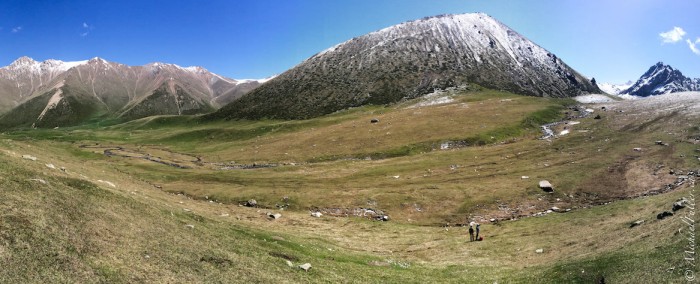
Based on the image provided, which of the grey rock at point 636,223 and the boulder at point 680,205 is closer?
the boulder at point 680,205

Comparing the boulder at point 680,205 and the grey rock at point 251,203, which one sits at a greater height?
the boulder at point 680,205

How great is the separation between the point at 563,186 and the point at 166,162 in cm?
11358

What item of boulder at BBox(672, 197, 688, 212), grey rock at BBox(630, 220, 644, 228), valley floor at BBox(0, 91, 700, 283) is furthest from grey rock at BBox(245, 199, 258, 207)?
boulder at BBox(672, 197, 688, 212)

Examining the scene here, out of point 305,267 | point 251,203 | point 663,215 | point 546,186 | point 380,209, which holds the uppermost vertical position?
point 663,215

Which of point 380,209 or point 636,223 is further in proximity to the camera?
point 380,209

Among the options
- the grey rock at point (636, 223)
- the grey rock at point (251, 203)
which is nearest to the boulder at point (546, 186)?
the grey rock at point (636, 223)

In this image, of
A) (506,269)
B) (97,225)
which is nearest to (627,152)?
(506,269)

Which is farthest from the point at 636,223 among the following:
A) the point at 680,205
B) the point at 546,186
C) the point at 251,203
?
the point at 251,203

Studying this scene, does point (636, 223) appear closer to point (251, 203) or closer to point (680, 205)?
point (680, 205)

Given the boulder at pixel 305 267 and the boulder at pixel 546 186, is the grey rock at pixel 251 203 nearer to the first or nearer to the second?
the boulder at pixel 305 267

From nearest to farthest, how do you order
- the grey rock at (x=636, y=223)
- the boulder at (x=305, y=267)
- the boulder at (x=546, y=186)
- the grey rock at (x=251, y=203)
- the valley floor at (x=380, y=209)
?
the valley floor at (x=380, y=209), the boulder at (x=305, y=267), the grey rock at (x=636, y=223), the boulder at (x=546, y=186), the grey rock at (x=251, y=203)

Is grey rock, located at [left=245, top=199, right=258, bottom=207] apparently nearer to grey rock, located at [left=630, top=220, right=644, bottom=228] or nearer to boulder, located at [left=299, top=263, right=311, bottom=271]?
boulder, located at [left=299, top=263, right=311, bottom=271]

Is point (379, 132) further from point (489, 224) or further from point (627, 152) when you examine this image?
point (489, 224)

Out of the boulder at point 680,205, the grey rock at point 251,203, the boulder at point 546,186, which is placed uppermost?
the boulder at point 680,205
